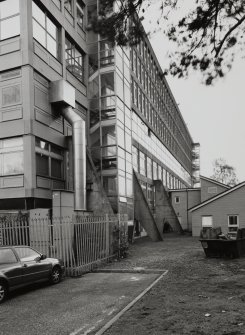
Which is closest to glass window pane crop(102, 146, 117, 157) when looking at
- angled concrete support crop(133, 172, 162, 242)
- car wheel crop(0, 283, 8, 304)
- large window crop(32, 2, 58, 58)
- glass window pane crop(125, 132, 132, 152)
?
glass window pane crop(125, 132, 132, 152)

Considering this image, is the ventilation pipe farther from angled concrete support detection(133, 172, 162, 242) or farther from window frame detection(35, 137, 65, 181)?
angled concrete support detection(133, 172, 162, 242)

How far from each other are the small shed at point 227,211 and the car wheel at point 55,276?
26.0m

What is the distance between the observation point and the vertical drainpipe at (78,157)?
1964 centimetres

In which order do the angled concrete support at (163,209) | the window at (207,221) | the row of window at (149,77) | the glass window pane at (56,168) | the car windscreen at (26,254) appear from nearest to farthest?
1. the car windscreen at (26,254)
2. the glass window pane at (56,168)
3. the window at (207,221)
4. the row of window at (149,77)
5. the angled concrete support at (163,209)

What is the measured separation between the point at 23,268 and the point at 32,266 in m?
0.41

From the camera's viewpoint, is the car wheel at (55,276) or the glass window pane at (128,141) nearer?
the car wheel at (55,276)

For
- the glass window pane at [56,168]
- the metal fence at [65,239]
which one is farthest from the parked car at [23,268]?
the glass window pane at [56,168]

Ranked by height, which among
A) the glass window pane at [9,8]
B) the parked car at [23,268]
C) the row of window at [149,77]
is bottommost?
the parked car at [23,268]

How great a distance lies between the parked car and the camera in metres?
9.13

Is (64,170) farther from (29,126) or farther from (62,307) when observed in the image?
(62,307)

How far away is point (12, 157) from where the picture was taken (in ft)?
59.1

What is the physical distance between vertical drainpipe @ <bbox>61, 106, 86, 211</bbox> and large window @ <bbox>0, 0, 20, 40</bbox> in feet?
15.0

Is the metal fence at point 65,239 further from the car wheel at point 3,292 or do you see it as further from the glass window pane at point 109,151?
the glass window pane at point 109,151

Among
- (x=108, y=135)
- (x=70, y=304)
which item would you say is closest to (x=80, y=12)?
(x=108, y=135)
